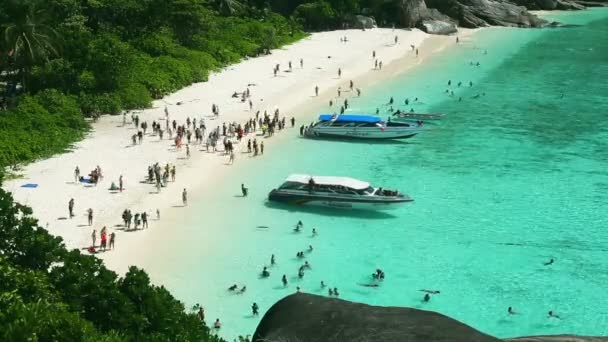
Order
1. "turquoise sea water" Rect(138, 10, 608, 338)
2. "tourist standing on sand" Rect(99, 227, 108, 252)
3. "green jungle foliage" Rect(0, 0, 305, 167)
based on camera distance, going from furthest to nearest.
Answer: "green jungle foliage" Rect(0, 0, 305, 167), "tourist standing on sand" Rect(99, 227, 108, 252), "turquoise sea water" Rect(138, 10, 608, 338)

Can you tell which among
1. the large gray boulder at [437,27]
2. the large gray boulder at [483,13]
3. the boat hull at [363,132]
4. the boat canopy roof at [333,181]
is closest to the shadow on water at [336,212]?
the boat canopy roof at [333,181]

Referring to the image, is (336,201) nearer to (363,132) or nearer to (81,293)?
(363,132)

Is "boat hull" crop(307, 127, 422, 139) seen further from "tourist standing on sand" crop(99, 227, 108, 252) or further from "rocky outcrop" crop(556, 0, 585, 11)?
"rocky outcrop" crop(556, 0, 585, 11)

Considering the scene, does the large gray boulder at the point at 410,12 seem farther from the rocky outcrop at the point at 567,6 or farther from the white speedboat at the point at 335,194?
the white speedboat at the point at 335,194

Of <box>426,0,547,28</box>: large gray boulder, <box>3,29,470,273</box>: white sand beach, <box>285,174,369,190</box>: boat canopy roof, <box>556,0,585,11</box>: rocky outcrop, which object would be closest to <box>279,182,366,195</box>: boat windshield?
<box>285,174,369,190</box>: boat canopy roof

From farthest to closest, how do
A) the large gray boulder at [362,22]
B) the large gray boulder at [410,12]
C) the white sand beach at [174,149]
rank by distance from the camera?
the large gray boulder at [410,12], the large gray boulder at [362,22], the white sand beach at [174,149]

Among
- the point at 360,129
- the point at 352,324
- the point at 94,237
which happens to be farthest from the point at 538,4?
the point at 352,324

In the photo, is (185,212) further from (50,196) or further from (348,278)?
(348,278)

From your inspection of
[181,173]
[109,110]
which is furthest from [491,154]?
[109,110]
